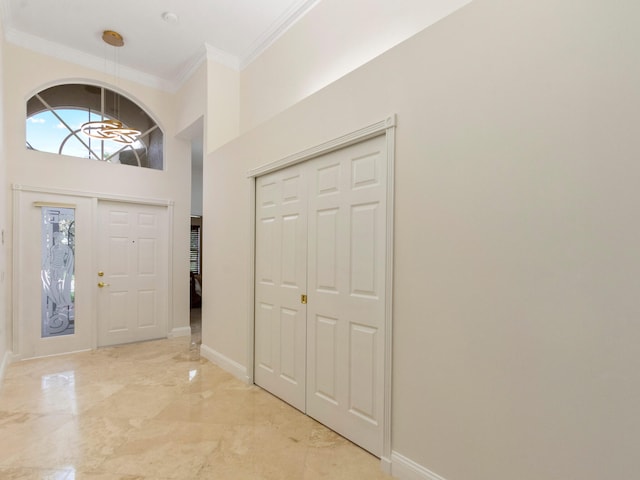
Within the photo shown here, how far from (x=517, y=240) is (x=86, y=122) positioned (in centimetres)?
510

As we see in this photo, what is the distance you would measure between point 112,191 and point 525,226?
200 inches

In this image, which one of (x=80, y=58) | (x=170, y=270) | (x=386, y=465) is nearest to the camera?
(x=386, y=465)

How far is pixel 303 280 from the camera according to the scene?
9.60ft

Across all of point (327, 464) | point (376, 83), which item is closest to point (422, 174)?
point (376, 83)

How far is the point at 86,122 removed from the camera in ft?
14.7

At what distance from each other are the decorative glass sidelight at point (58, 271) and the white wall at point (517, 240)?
4.34 m

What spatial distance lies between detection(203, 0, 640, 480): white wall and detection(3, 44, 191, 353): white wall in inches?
158

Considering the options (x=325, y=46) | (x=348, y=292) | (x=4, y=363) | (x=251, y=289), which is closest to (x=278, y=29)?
(x=325, y=46)

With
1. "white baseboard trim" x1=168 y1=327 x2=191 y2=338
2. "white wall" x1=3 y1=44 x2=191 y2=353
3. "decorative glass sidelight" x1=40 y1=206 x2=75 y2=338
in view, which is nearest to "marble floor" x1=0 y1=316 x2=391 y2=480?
"decorative glass sidelight" x1=40 y1=206 x2=75 y2=338

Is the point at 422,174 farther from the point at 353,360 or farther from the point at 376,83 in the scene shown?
the point at 353,360

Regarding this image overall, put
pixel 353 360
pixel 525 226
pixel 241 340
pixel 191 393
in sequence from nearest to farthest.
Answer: pixel 525 226, pixel 353 360, pixel 191 393, pixel 241 340

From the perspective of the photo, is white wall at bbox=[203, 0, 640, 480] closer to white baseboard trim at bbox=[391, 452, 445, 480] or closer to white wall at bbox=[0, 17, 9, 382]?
white baseboard trim at bbox=[391, 452, 445, 480]

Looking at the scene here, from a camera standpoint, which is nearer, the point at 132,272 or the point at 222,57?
the point at 222,57

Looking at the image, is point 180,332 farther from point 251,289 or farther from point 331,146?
point 331,146
